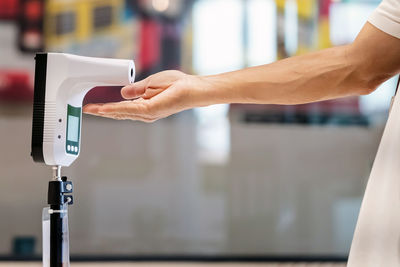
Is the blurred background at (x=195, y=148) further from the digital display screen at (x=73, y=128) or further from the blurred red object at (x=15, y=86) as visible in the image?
the digital display screen at (x=73, y=128)

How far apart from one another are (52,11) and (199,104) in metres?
1.84

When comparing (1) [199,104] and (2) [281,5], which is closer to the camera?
(1) [199,104]

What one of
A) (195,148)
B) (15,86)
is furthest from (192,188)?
(15,86)

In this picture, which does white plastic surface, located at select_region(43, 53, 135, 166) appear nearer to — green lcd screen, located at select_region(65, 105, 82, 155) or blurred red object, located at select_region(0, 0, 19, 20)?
green lcd screen, located at select_region(65, 105, 82, 155)

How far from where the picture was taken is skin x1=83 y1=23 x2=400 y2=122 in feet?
2.89

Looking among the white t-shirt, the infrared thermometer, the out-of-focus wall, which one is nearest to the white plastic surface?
the infrared thermometer

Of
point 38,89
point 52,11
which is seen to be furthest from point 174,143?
point 38,89

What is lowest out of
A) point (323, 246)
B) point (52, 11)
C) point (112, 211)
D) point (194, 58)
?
point (323, 246)

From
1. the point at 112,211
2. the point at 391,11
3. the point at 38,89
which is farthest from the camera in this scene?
the point at 112,211

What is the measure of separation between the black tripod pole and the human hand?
0.56ft

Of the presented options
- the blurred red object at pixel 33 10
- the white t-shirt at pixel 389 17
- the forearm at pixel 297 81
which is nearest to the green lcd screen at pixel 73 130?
the forearm at pixel 297 81

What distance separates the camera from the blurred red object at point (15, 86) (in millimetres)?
2594

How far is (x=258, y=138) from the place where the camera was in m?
2.72

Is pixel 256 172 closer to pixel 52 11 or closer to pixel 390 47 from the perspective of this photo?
pixel 52 11
